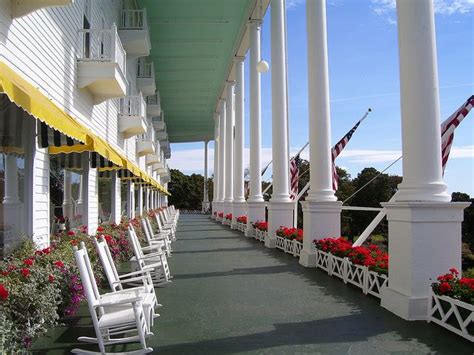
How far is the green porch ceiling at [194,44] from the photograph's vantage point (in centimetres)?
1800

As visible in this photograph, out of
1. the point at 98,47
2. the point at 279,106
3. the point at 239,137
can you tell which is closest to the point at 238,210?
the point at 239,137

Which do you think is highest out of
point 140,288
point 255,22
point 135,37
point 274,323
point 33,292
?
point 255,22

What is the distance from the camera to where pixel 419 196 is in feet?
19.5

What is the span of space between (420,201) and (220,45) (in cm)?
1750

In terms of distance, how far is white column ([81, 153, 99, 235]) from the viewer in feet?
35.6

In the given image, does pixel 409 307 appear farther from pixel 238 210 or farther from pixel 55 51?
pixel 238 210

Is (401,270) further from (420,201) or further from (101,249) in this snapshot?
(101,249)

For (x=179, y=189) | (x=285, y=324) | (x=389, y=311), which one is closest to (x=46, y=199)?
(x=285, y=324)

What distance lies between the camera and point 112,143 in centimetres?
1385

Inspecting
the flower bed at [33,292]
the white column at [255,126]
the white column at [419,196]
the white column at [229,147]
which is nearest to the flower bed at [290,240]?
the white column at [255,126]

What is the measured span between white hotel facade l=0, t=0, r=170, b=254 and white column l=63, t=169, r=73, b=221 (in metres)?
0.02

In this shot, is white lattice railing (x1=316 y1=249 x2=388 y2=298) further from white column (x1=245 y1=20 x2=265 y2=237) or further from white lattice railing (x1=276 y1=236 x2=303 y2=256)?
white column (x1=245 y1=20 x2=265 y2=237)

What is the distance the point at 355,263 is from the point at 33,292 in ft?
15.8

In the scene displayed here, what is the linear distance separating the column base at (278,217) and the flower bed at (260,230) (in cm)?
91
